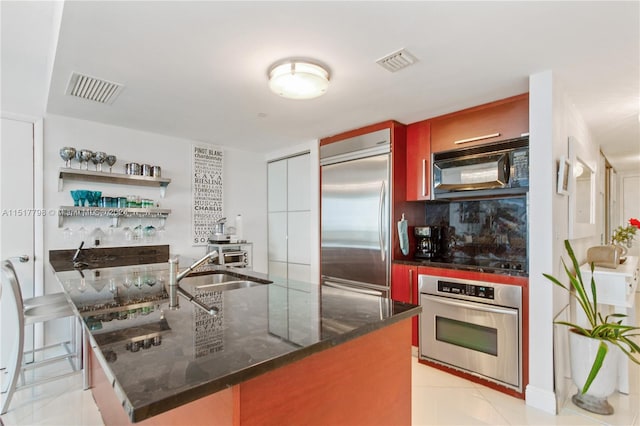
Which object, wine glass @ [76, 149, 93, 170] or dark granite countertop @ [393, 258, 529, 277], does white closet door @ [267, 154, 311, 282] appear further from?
wine glass @ [76, 149, 93, 170]

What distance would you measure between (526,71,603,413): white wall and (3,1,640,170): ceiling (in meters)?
0.23

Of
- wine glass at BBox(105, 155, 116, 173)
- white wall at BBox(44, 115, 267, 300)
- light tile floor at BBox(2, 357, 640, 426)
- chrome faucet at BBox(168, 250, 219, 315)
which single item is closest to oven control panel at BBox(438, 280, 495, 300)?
light tile floor at BBox(2, 357, 640, 426)

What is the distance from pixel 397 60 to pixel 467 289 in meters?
1.76

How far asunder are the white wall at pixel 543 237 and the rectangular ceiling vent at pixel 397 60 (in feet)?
2.96

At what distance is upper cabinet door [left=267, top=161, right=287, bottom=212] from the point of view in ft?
14.5

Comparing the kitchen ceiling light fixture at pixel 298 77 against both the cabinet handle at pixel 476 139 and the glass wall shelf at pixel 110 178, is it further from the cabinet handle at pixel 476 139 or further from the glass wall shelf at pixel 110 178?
the glass wall shelf at pixel 110 178

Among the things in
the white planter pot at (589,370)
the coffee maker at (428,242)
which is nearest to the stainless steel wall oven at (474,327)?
the white planter pot at (589,370)

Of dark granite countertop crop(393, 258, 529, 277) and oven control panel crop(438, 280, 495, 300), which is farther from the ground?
dark granite countertop crop(393, 258, 529, 277)

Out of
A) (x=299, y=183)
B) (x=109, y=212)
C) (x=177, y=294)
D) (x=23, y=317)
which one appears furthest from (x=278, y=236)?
(x=177, y=294)

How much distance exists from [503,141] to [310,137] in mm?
2034

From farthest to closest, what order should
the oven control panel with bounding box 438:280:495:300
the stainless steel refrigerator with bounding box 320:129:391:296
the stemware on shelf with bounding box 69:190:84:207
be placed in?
the stainless steel refrigerator with bounding box 320:129:391:296 < the stemware on shelf with bounding box 69:190:84:207 < the oven control panel with bounding box 438:280:495:300

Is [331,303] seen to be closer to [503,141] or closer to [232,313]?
[232,313]

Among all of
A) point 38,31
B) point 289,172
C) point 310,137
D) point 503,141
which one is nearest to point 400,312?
point 503,141

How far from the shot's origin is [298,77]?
1.99 metres
